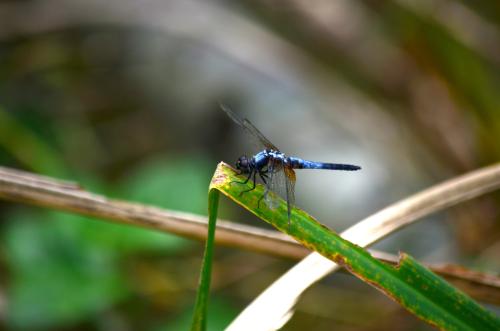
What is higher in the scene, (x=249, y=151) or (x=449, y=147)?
(x=249, y=151)

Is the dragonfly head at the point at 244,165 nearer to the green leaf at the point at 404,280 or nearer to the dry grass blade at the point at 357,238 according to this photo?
the dry grass blade at the point at 357,238

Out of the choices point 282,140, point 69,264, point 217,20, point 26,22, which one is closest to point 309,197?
point 282,140

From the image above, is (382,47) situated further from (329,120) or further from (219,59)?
(219,59)

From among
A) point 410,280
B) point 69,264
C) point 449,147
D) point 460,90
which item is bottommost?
point 410,280

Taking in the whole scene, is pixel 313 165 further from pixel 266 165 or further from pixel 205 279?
pixel 205 279

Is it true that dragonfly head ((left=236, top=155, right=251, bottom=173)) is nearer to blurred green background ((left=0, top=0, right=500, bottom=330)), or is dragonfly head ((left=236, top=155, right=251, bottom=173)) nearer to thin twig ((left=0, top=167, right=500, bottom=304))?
thin twig ((left=0, top=167, right=500, bottom=304))

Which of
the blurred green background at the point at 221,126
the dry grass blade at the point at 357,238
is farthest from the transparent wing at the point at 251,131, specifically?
the blurred green background at the point at 221,126

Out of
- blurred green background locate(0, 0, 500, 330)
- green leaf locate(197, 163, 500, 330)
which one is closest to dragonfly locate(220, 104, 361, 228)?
green leaf locate(197, 163, 500, 330)
